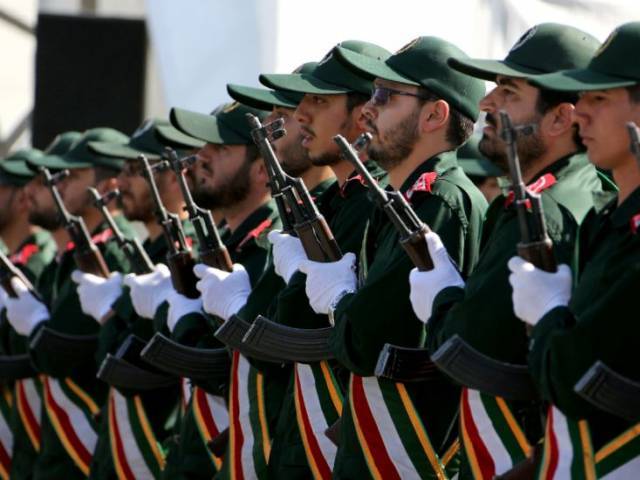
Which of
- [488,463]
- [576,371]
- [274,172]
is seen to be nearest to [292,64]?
[274,172]

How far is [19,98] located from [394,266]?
12457 mm

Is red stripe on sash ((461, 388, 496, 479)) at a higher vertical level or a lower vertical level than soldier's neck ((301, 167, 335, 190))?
lower

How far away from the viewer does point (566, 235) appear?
5316 mm

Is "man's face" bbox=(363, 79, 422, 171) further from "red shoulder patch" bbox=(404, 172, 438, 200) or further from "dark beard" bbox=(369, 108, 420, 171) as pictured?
"red shoulder patch" bbox=(404, 172, 438, 200)

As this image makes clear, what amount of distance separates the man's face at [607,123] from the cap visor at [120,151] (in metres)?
4.49

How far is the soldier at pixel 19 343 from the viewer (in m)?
10.0

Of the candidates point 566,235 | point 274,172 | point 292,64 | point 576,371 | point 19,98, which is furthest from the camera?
point 19,98

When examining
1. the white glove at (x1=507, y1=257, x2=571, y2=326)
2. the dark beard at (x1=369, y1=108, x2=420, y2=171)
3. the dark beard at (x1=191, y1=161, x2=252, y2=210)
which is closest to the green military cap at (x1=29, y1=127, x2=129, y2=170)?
the dark beard at (x1=191, y1=161, x2=252, y2=210)

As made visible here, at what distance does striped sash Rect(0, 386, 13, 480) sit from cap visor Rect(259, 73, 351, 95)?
4.07 meters

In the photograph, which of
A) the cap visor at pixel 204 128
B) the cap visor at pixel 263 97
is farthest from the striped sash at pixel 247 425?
the cap visor at pixel 204 128

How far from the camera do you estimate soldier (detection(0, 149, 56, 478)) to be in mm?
10000

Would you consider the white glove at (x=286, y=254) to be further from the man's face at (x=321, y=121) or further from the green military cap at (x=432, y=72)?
the green military cap at (x=432, y=72)

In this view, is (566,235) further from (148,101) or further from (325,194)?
(148,101)

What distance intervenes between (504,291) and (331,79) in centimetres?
199
